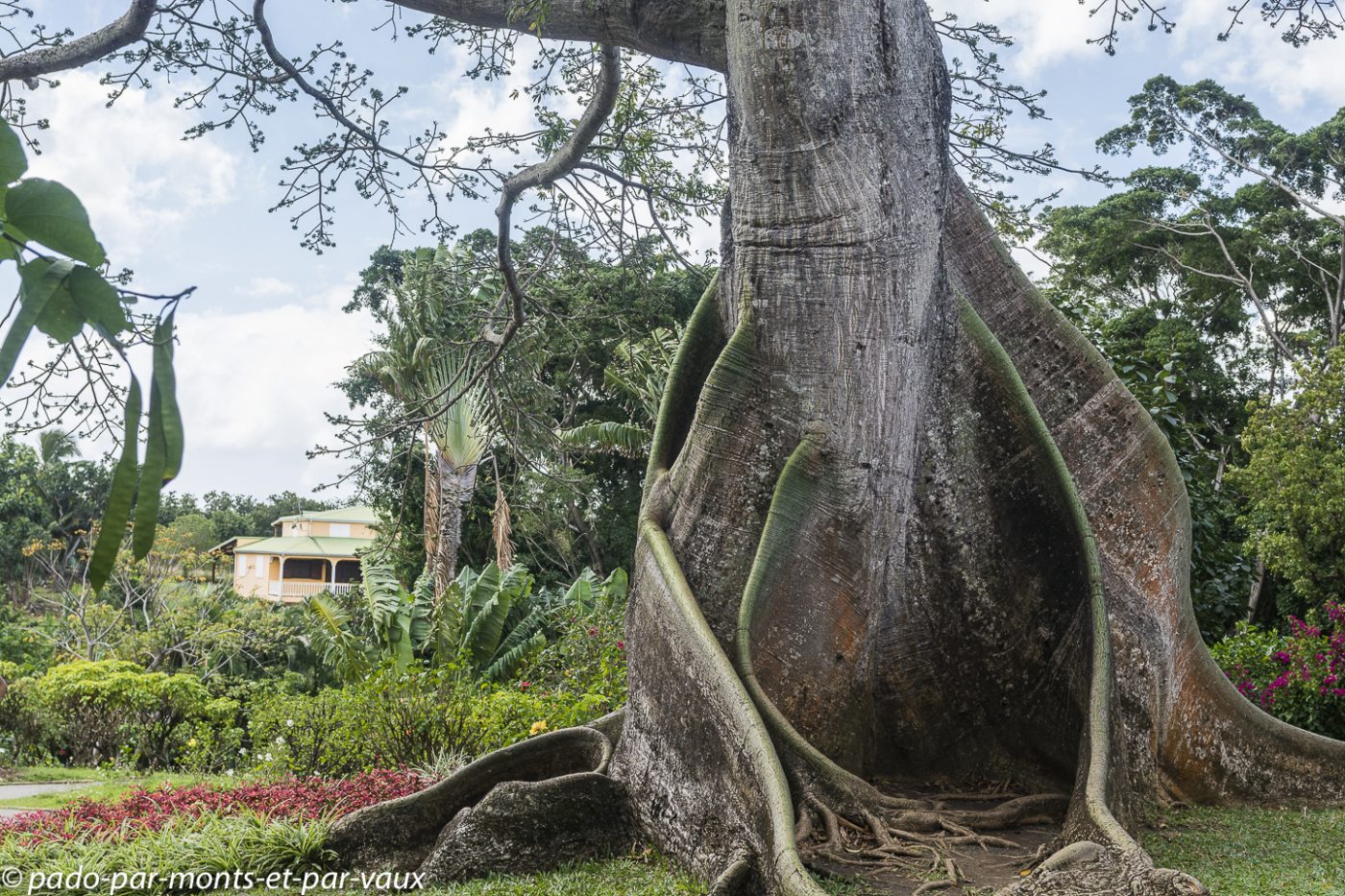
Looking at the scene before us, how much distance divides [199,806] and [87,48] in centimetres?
491

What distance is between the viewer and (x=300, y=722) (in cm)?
973

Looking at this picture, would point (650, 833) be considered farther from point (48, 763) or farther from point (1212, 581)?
Result: point (48, 763)

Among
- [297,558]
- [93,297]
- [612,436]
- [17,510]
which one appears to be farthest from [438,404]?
[297,558]

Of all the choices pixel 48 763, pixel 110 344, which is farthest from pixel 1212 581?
pixel 48 763

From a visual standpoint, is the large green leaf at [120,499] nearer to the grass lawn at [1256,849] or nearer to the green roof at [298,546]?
the grass lawn at [1256,849]

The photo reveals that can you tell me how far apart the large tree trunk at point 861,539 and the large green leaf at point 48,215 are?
349 centimetres

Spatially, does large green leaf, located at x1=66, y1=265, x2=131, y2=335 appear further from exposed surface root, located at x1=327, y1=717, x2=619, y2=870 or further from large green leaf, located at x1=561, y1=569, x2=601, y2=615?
large green leaf, located at x1=561, y1=569, x2=601, y2=615

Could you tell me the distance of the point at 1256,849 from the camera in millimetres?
4742

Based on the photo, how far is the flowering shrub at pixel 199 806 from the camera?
21.1 feet

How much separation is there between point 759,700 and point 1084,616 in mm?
1617

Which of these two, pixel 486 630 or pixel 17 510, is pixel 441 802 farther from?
pixel 17 510

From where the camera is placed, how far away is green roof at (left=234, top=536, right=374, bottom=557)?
44.1 m

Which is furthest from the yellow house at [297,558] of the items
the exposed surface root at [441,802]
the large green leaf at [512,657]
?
the exposed surface root at [441,802]

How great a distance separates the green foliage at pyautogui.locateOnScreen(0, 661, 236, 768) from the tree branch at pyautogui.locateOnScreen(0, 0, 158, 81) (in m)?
8.40
